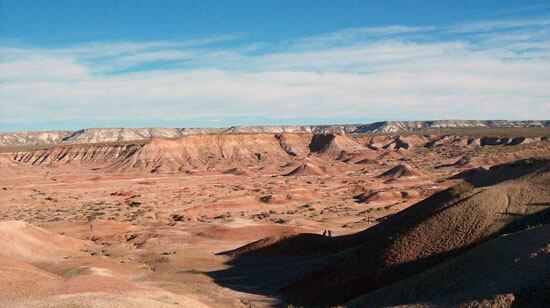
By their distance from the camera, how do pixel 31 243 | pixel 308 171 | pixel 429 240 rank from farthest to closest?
1. pixel 308 171
2. pixel 31 243
3. pixel 429 240

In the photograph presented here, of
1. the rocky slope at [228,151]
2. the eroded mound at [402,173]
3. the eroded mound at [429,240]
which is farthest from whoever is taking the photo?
the rocky slope at [228,151]

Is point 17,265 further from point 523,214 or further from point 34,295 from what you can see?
point 523,214

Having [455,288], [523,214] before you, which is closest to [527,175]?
[523,214]

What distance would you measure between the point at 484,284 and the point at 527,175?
36.0ft

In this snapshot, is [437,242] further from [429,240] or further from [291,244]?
[291,244]

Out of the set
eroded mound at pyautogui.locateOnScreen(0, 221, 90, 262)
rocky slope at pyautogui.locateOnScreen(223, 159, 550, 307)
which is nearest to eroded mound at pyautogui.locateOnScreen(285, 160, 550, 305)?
rocky slope at pyautogui.locateOnScreen(223, 159, 550, 307)

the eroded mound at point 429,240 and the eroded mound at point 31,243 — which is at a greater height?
the eroded mound at point 429,240

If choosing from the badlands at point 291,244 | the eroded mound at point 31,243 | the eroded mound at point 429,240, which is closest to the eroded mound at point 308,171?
the badlands at point 291,244

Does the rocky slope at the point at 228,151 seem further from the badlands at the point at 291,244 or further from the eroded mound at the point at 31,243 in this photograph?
the eroded mound at the point at 31,243

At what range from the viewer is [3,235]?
3525 cm

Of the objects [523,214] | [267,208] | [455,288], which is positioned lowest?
[267,208]

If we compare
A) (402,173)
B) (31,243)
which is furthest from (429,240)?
(402,173)

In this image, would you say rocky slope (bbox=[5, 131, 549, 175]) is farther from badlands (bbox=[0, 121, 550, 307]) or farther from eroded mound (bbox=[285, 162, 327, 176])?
badlands (bbox=[0, 121, 550, 307])

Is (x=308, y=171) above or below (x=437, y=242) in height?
below
